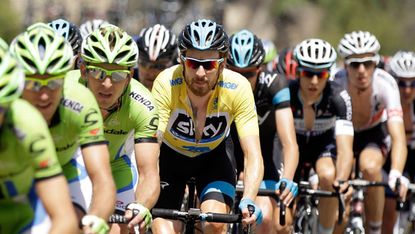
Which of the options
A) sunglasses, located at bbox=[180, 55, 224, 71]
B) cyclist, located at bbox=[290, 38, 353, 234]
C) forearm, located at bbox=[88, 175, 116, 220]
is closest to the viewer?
forearm, located at bbox=[88, 175, 116, 220]

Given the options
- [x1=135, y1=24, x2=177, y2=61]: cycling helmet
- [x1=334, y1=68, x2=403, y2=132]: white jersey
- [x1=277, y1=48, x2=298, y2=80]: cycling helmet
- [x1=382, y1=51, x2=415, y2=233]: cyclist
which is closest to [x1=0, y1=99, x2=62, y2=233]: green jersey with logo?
[x1=135, y1=24, x2=177, y2=61]: cycling helmet

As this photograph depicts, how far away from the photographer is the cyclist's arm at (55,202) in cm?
579

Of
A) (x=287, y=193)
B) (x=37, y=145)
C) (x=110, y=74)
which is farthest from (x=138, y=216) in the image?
(x=287, y=193)

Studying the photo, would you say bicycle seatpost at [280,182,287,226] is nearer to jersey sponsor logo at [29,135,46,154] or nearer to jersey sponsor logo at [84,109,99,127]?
jersey sponsor logo at [84,109,99,127]

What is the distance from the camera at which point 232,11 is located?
142 ft

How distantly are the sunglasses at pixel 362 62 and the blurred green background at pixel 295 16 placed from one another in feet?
74.8

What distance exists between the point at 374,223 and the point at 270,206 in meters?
2.51

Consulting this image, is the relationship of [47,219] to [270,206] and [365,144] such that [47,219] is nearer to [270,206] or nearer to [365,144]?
[270,206]

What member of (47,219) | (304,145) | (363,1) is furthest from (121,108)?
(363,1)

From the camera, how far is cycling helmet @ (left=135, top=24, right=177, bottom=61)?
10891 millimetres

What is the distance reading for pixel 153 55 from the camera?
427 inches

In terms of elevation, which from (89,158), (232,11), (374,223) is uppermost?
(232,11)

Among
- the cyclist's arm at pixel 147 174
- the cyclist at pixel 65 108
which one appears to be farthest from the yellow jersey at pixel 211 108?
the cyclist at pixel 65 108

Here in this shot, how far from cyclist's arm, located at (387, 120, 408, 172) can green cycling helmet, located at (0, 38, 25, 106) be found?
241 inches
